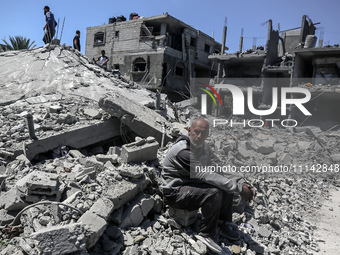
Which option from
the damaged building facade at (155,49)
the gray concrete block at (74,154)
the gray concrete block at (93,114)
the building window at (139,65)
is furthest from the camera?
the building window at (139,65)

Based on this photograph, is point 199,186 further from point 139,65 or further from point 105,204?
point 139,65

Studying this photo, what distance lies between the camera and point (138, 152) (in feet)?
12.6

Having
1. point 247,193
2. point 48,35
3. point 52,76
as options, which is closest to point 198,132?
point 247,193

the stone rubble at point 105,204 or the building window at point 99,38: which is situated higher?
the building window at point 99,38

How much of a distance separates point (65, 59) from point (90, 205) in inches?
340

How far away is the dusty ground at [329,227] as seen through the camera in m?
3.84

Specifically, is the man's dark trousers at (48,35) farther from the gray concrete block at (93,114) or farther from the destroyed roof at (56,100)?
the gray concrete block at (93,114)

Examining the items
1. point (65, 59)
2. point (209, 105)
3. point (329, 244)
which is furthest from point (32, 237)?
point (209, 105)

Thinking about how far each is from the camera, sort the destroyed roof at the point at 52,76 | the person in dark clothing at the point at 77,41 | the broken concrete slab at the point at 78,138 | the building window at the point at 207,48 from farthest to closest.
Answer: the building window at the point at 207,48
the person in dark clothing at the point at 77,41
the destroyed roof at the point at 52,76
the broken concrete slab at the point at 78,138

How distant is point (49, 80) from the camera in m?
8.53

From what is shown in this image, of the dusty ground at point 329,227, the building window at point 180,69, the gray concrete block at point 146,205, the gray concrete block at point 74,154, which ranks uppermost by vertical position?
the building window at point 180,69

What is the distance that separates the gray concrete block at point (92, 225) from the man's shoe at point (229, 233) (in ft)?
5.20

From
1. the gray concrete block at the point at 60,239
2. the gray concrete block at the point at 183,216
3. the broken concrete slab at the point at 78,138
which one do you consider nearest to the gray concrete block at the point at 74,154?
the broken concrete slab at the point at 78,138

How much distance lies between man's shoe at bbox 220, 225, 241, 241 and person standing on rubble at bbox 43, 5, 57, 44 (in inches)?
402
